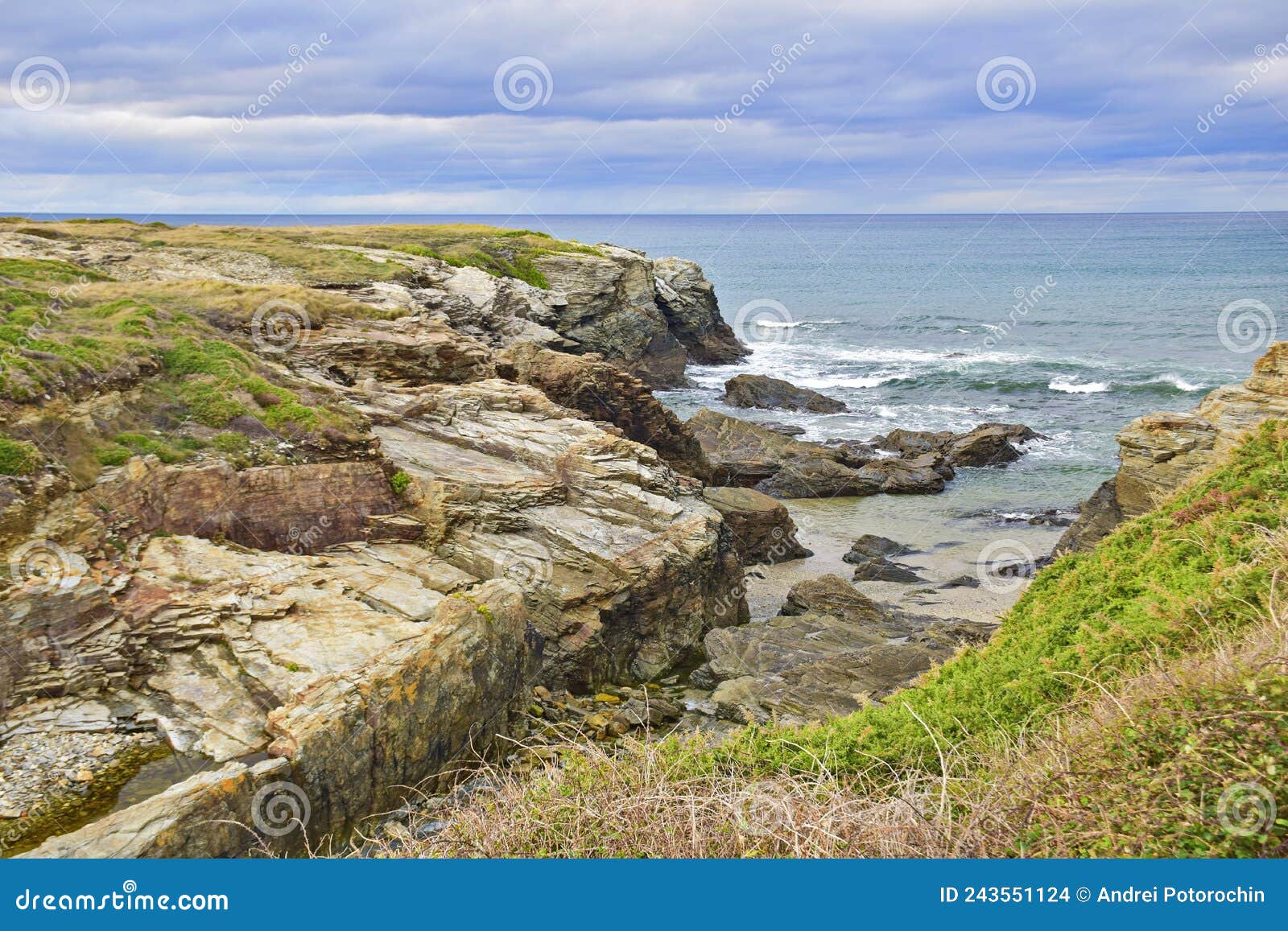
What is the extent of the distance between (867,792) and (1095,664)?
3049 mm

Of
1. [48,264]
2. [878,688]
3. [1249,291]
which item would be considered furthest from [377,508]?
[1249,291]

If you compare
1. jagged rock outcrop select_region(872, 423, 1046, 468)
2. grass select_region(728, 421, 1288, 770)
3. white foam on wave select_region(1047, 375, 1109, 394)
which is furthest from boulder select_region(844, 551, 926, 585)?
white foam on wave select_region(1047, 375, 1109, 394)

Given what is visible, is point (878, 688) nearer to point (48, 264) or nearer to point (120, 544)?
point (120, 544)

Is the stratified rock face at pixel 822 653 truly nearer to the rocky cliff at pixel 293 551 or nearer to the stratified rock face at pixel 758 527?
the rocky cliff at pixel 293 551

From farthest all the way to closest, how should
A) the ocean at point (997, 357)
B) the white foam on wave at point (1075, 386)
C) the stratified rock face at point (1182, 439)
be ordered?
the white foam on wave at point (1075, 386), the ocean at point (997, 357), the stratified rock face at point (1182, 439)

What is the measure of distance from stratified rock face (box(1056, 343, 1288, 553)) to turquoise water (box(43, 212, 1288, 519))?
10.6 metres

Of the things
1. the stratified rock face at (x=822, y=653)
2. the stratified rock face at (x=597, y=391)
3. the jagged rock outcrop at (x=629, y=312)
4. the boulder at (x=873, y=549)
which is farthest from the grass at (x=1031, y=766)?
the jagged rock outcrop at (x=629, y=312)

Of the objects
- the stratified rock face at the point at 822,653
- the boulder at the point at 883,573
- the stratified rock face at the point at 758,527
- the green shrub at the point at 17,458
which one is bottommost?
the stratified rock face at the point at 822,653

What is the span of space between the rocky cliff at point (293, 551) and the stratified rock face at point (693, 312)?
97.8 feet

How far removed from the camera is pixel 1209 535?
35.4 feet

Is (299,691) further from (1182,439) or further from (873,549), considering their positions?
(873,549)

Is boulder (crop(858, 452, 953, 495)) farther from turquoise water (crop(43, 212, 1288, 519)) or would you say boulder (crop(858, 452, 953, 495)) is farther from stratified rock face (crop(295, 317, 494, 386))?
stratified rock face (crop(295, 317, 494, 386))

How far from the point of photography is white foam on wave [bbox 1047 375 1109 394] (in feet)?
168

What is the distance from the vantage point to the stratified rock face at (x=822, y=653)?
1562 cm
